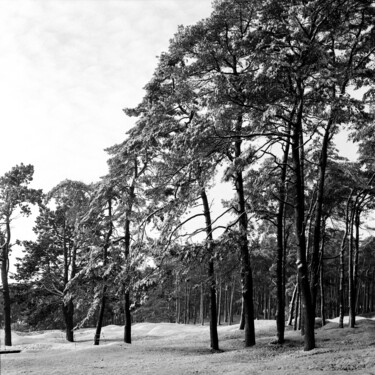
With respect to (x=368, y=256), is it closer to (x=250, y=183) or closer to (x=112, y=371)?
(x=250, y=183)

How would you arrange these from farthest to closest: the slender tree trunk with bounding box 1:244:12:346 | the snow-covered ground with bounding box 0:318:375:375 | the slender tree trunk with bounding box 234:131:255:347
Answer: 1. the slender tree trunk with bounding box 1:244:12:346
2. the slender tree trunk with bounding box 234:131:255:347
3. the snow-covered ground with bounding box 0:318:375:375

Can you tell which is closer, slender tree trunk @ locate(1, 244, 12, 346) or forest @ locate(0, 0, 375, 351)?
forest @ locate(0, 0, 375, 351)

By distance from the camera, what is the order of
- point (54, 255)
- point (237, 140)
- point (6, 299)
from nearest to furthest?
1. point (237, 140)
2. point (6, 299)
3. point (54, 255)

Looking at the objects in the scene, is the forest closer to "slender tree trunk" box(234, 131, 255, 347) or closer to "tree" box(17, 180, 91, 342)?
"slender tree trunk" box(234, 131, 255, 347)

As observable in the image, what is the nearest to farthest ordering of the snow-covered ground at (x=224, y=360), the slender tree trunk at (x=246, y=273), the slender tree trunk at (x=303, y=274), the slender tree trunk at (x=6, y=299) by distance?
the snow-covered ground at (x=224, y=360)
the slender tree trunk at (x=303, y=274)
the slender tree trunk at (x=246, y=273)
the slender tree trunk at (x=6, y=299)

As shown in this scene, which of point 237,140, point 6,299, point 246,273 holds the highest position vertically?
point 237,140

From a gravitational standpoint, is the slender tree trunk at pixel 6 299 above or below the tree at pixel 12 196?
below

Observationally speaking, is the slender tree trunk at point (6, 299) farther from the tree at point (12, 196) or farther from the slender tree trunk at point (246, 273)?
the slender tree trunk at point (246, 273)

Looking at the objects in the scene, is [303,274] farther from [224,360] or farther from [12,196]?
[12,196]

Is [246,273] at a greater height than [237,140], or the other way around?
[237,140]

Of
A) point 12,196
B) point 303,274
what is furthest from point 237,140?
point 12,196

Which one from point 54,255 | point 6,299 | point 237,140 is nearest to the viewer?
point 237,140

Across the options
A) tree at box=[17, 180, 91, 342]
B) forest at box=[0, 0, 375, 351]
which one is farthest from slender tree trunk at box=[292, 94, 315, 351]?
tree at box=[17, 180, 91, 342]

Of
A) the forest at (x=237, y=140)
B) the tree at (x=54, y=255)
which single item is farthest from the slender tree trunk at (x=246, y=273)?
the tree at (x=54, y=255)
